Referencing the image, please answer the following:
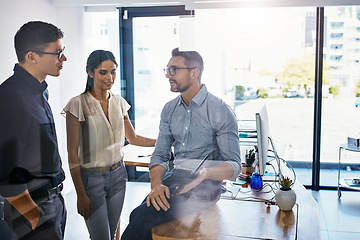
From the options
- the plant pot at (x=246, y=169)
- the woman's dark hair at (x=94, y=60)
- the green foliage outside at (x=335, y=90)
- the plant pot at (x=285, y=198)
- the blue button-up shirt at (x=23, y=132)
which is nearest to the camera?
the blue button-up shirt at (x=23, y=132)

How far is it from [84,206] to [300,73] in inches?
45.3

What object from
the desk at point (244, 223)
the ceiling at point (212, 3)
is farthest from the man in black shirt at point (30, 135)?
the desk at point (244, 223)

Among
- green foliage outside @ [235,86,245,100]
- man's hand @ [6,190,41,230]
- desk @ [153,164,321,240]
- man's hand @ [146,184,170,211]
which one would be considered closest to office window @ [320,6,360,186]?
desk @ [153,164,321,240]

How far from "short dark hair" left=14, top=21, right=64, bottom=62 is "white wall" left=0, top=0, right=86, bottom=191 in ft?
0.05

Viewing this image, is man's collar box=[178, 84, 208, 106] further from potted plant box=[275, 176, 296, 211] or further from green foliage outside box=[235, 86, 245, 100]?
potted plant box=[275, 176, 296, 211]

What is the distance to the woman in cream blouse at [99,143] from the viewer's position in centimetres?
136

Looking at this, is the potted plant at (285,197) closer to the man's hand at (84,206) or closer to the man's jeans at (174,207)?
the man's jeans at (174,207)

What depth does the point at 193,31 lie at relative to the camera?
1.40 metres

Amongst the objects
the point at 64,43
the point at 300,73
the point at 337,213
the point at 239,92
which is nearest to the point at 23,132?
the point at 64,43

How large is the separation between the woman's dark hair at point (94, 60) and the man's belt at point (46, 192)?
1.28 ft

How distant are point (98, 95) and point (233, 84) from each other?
569 millimetres

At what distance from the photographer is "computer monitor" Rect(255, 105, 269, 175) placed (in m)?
1.45

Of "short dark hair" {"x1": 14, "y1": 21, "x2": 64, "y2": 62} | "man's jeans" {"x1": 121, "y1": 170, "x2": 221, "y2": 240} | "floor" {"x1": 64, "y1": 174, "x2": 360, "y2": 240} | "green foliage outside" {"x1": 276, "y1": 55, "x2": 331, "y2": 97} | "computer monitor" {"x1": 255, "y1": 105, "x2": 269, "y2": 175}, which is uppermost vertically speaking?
"short dark hair" {"x1": 14, "y1": 21, "x2": 64, "y2": 62}

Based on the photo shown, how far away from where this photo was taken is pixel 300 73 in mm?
1631
